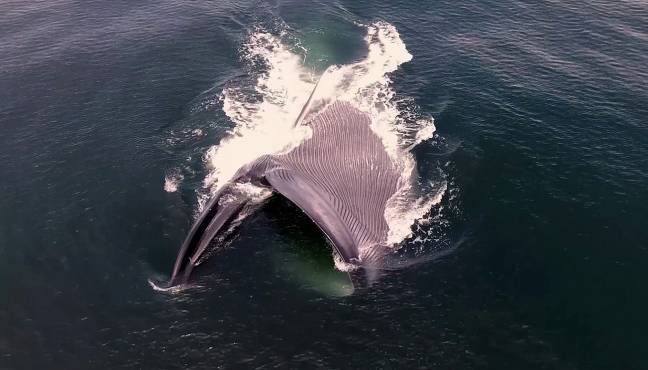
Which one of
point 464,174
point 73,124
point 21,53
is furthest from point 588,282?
point 21,53

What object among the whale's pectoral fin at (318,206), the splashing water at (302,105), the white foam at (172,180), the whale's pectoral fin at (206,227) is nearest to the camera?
the whale's pectoral fin at (318,206)

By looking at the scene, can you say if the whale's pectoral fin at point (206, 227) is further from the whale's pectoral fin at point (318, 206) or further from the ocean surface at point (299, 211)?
the whale's pectoral fin at point (318, 206)

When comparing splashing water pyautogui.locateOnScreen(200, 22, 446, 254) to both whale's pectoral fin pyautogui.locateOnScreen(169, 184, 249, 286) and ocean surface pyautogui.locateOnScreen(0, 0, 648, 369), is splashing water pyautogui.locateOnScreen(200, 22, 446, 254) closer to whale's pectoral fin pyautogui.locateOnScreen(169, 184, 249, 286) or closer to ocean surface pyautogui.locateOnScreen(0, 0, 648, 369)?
ocean surface pyautogui.locateOnScreen(0, 0, 648, 369)

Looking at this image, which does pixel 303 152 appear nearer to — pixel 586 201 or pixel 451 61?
pixel 586 201

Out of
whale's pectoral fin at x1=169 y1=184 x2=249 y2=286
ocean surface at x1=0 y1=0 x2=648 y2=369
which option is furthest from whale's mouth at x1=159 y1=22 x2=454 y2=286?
ocean surface at x1=0 y1=0 x2=648 y2=369

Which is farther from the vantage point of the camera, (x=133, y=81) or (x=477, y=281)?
(x=133, y=81)

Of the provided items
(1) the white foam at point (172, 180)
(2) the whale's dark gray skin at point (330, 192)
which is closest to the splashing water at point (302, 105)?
(2) the whale's dark gray skin at point (330, 192)
